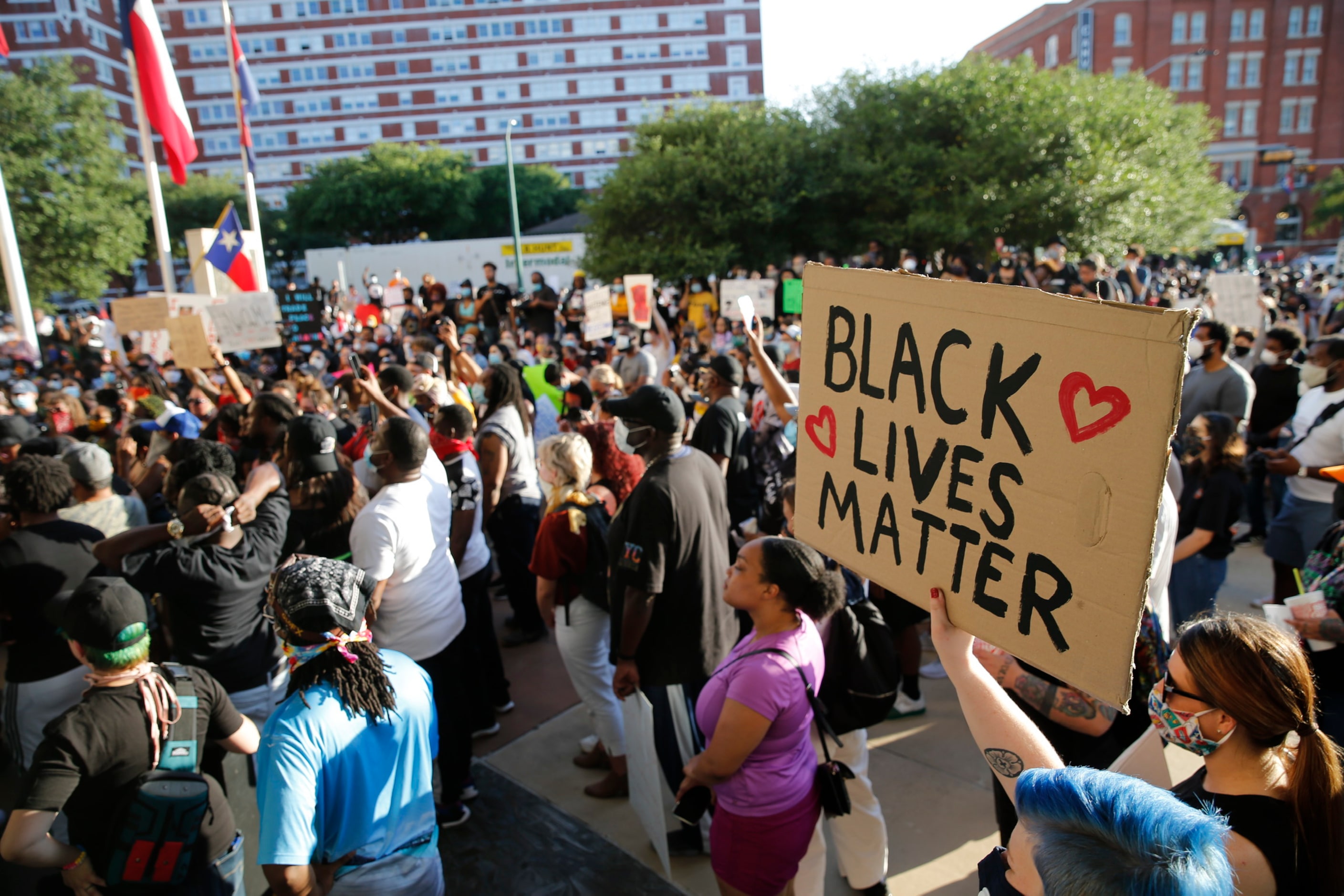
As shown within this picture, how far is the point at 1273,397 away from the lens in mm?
6445

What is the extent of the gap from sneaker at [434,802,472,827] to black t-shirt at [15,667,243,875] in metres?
1.40

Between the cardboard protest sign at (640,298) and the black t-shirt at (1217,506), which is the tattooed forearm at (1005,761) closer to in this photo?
the black t-shirt at (1217,506)

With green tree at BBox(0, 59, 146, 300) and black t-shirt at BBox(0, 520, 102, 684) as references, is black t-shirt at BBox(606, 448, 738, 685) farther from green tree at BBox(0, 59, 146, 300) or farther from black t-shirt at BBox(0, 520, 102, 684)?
green tree at BBox(0, 59, 146, 300)

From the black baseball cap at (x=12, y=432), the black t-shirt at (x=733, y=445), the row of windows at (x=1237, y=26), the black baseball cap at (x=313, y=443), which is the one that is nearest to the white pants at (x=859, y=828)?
the black t-shirt at (x=733, y=445)

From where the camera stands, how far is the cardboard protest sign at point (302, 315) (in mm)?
11672

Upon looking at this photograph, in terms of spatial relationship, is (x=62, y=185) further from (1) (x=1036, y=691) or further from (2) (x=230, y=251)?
(1) (x=1036, y=691)

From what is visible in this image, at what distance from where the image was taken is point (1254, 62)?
Result: 5538 centimetres

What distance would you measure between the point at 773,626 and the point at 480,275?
39.9 metres

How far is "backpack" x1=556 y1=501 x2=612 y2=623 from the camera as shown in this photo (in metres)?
3.63

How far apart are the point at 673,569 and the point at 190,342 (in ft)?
21.6

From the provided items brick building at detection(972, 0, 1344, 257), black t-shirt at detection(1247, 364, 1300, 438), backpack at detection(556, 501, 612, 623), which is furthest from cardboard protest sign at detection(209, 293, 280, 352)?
brick building at detection(972, 0, 1344, 257)

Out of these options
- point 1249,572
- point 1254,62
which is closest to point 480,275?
point 1249,572

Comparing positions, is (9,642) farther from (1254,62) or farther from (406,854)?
(1254,62)

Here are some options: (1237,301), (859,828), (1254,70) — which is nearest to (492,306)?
Answer: (1237,301)
